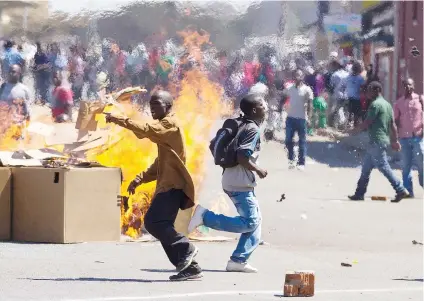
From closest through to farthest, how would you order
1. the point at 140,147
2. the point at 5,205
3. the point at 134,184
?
the point at 134,184 → the point at 5,205 → the point at 140,147

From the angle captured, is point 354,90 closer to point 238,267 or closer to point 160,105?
point 238,267

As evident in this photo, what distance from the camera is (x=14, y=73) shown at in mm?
22484

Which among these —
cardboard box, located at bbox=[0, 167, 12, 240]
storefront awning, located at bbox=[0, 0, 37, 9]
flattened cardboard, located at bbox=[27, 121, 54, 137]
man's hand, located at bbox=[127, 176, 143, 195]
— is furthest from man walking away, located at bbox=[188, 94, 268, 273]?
storefront awning, located at bbox=[0, 0, 37, 9]

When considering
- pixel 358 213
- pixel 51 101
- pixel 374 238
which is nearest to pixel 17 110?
pixel 51 101

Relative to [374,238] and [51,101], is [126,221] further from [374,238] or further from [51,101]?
[51,101]

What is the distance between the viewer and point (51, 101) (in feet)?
69.9

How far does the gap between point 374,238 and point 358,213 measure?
101 inches

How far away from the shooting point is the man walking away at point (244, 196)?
35.3 feet

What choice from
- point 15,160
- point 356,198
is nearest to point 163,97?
point 15,160

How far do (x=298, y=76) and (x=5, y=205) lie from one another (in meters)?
11.7

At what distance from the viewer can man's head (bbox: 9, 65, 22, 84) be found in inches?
858

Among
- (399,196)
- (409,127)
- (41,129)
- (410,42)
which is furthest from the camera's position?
(410,42)

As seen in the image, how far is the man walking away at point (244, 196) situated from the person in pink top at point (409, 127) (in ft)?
28.7

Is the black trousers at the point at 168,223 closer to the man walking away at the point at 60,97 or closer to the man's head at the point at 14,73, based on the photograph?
the man walking away at the point at 60,97
